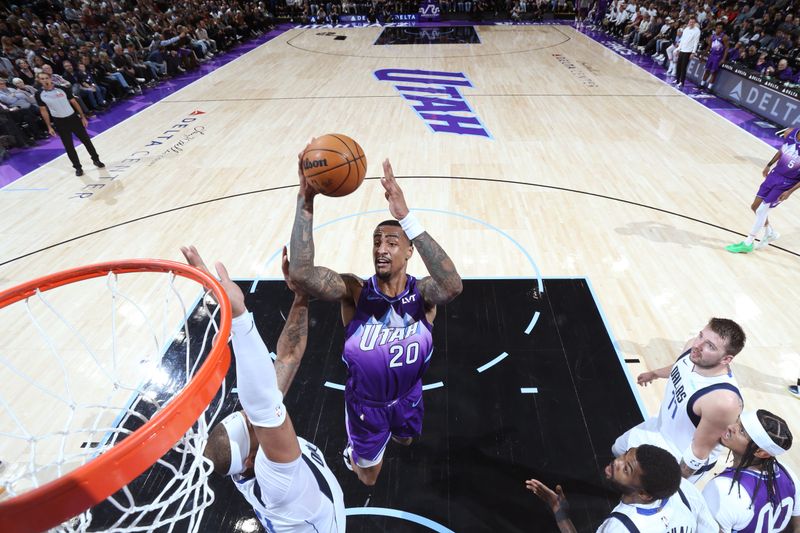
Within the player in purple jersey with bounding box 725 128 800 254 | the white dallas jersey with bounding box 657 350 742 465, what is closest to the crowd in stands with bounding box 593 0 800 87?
the player in purple jersey with bounding box 725 128 800 254

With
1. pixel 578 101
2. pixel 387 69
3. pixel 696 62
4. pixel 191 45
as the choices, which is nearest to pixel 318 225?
pixel 578 101

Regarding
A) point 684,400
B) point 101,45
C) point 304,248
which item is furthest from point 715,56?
point 101,45

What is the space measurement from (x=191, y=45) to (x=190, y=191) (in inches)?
460

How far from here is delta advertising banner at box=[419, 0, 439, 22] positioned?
2383 cm

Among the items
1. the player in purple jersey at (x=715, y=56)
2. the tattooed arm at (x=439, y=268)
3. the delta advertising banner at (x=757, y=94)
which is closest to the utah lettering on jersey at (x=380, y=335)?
the tattooed arm at (x=439, y=268)

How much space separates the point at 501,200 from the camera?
7512 mm

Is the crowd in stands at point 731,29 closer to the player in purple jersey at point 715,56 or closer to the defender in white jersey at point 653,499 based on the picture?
the player in purple jersey at point 715,56

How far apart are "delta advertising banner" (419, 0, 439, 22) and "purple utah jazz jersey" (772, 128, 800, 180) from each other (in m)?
21.6

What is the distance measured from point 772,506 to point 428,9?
2589 cm

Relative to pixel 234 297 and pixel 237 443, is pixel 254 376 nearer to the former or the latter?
pixel 234 297

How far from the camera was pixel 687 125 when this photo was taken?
10.3m

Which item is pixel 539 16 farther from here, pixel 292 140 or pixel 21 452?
pixel 21 452

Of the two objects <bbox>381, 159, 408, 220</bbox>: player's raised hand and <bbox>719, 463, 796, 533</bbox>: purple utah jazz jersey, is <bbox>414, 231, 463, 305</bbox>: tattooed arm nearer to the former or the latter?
<bbox>381, 159, 408, 220</bbox>: player's raised hand

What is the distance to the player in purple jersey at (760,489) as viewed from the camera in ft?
7.79
